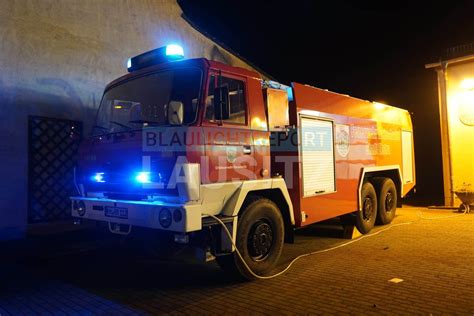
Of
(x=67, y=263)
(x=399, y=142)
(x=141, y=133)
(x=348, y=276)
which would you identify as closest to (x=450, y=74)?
(x=399, y=142)

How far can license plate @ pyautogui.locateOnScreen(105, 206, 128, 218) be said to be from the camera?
4324 millimetres

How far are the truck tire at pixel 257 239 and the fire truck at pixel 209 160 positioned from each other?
1cm

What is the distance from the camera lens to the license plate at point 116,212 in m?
4.32

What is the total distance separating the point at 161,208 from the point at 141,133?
906 mm

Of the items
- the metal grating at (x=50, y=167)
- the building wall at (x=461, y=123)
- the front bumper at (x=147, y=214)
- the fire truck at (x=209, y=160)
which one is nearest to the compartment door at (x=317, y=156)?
the fire truck at (x=209, y=160)

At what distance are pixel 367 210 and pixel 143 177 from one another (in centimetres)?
514

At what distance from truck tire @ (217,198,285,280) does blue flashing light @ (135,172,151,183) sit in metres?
1.21

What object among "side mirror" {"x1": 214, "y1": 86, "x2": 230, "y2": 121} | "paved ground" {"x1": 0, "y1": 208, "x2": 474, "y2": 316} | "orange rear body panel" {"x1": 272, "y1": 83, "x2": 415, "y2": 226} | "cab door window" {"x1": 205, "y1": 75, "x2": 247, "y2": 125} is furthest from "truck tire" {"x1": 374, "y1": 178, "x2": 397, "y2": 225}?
"side mirror" {"x1": 214, "y1": 86, "x2": 230, "y2": 121}

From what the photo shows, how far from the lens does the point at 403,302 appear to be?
403 cm

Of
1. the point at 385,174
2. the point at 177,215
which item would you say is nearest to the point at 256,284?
the point at 177,215

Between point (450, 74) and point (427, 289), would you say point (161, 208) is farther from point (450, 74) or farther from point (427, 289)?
point (450, 74)

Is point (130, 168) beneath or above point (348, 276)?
above

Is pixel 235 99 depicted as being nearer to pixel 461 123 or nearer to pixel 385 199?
pixel 385 199

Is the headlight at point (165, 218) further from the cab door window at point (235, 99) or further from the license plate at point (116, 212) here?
the cab door window at point (235, 99)
